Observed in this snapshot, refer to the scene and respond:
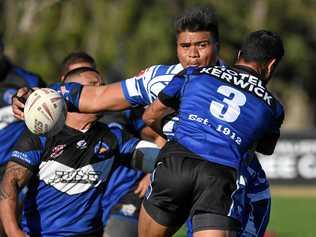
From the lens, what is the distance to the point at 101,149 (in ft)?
23.3

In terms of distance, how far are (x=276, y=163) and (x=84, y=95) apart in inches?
575

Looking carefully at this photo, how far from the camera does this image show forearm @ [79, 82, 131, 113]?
643cm

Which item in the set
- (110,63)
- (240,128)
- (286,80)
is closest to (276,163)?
(110,63)

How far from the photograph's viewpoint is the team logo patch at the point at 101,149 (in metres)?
7.07

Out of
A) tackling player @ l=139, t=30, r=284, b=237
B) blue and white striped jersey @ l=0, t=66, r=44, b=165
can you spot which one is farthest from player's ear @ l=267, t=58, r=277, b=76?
blue and white striped jersey @ l=0, t=66, r=44, b=165

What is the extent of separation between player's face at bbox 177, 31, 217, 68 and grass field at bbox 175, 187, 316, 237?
5884mm

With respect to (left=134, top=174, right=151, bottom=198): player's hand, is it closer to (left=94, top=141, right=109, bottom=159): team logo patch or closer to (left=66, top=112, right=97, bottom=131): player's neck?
(left=94, top=141, right=109, bottom=159): team logo patch

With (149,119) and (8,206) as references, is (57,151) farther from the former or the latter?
(149,119)

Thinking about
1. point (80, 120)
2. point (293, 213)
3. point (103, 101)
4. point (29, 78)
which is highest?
point (103, 101)

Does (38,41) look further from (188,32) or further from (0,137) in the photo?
(188,32)

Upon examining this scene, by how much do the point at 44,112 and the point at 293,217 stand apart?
34.0ft

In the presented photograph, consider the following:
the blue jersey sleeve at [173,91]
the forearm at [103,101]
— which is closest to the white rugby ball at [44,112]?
the forearm at [103,101]

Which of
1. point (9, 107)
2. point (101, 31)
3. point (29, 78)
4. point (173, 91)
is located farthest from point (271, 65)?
point (101, 31)

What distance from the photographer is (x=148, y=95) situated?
6496mm
